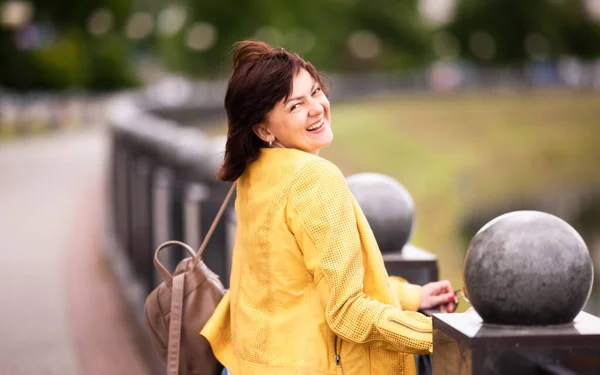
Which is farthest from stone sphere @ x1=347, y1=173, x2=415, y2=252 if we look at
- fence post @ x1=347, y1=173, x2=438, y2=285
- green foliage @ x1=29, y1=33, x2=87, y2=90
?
green foliage @ x1=29, y1=33, x2=87, y2=90

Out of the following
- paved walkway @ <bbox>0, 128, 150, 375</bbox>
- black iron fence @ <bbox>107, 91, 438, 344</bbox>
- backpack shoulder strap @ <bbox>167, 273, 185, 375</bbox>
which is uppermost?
backpack shoulder strap @ <bbox>167, 273, 185, 375</bbox>

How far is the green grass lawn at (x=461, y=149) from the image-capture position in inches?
1086

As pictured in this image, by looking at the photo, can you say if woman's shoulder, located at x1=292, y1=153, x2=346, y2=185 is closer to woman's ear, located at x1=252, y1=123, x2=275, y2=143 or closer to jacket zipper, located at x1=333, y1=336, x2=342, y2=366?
woman's ear, located at x1=252, y1=123, x2=275, y2=143

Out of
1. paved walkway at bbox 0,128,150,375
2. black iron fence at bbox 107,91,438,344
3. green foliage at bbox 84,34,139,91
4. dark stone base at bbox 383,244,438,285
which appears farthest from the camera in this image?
green foliage at bbox 84,34,139,91

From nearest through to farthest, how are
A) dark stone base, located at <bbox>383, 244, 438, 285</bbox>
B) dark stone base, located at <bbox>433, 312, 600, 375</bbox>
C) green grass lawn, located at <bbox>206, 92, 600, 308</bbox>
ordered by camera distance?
dark stone base, located at <bbox>433, 312, 600, 375</bbox>, dark stone base, located at <bbox>383, 244, 438, 285</bbox>, green grass lawn, located at <bbox>206, 92, 600, 308</bbox>

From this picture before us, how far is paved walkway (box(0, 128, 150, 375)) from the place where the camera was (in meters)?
7.14

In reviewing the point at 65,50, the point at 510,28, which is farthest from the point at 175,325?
the point at 510,28

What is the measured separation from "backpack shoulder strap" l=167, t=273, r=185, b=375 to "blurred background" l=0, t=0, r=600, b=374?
71 centimetres

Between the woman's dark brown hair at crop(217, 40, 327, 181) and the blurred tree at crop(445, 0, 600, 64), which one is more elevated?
the woman's dark brown hair at crop(217, 40, 327, 181)

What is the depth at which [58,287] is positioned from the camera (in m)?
9.92

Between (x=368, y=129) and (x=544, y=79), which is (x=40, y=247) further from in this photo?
(x=544, y=79)

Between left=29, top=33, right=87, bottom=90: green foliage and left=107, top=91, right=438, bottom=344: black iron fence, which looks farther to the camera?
left=29, top=33, right=87, bottom=90: green foliage

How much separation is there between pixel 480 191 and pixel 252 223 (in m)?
28.7

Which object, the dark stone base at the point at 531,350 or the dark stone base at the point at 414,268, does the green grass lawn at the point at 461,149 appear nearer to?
the dark stone base at the point at 414,268
